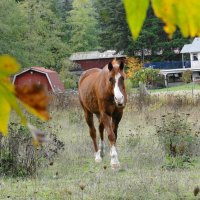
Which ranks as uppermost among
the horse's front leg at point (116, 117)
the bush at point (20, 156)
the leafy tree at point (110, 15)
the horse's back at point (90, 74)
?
the horse's back at point (90, 74)

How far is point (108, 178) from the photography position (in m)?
5.93

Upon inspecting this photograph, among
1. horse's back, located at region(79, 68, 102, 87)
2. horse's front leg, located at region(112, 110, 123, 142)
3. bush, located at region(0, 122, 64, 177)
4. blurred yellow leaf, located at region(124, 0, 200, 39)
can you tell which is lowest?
bush, located at region(0, 122, 64, 177)

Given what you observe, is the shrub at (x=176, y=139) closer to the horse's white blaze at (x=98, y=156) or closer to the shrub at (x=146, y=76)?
the horse's white blaze at (x=98, y=156)

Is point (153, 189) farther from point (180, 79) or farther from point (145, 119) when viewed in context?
point (180, 79)

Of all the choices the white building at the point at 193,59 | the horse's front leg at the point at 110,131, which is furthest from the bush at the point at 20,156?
the white building at the point at 193,59

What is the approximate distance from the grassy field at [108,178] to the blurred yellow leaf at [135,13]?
445cm

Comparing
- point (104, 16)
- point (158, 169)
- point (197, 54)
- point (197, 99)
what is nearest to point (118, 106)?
point (158, 169)

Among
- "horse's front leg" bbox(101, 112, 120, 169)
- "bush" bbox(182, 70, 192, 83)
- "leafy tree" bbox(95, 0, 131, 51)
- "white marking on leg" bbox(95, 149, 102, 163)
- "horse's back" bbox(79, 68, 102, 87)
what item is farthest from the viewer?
"bush" bbox(182, 70, 192, 83)

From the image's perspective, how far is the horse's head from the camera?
21.1 ft

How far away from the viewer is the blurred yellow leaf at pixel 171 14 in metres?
0.42

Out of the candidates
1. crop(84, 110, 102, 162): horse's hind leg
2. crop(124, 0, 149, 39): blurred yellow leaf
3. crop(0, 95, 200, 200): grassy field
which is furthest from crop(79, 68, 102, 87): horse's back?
crop(124, 0, 149, 39): blurred yellow leaf

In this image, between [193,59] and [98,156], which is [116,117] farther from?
[193,59]

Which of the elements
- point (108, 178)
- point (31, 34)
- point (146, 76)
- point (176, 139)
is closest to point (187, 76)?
point (146, 76)

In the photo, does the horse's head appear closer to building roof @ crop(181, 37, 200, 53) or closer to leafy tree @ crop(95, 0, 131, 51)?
leafy tree @ crop(95, 0, 131, 51)
